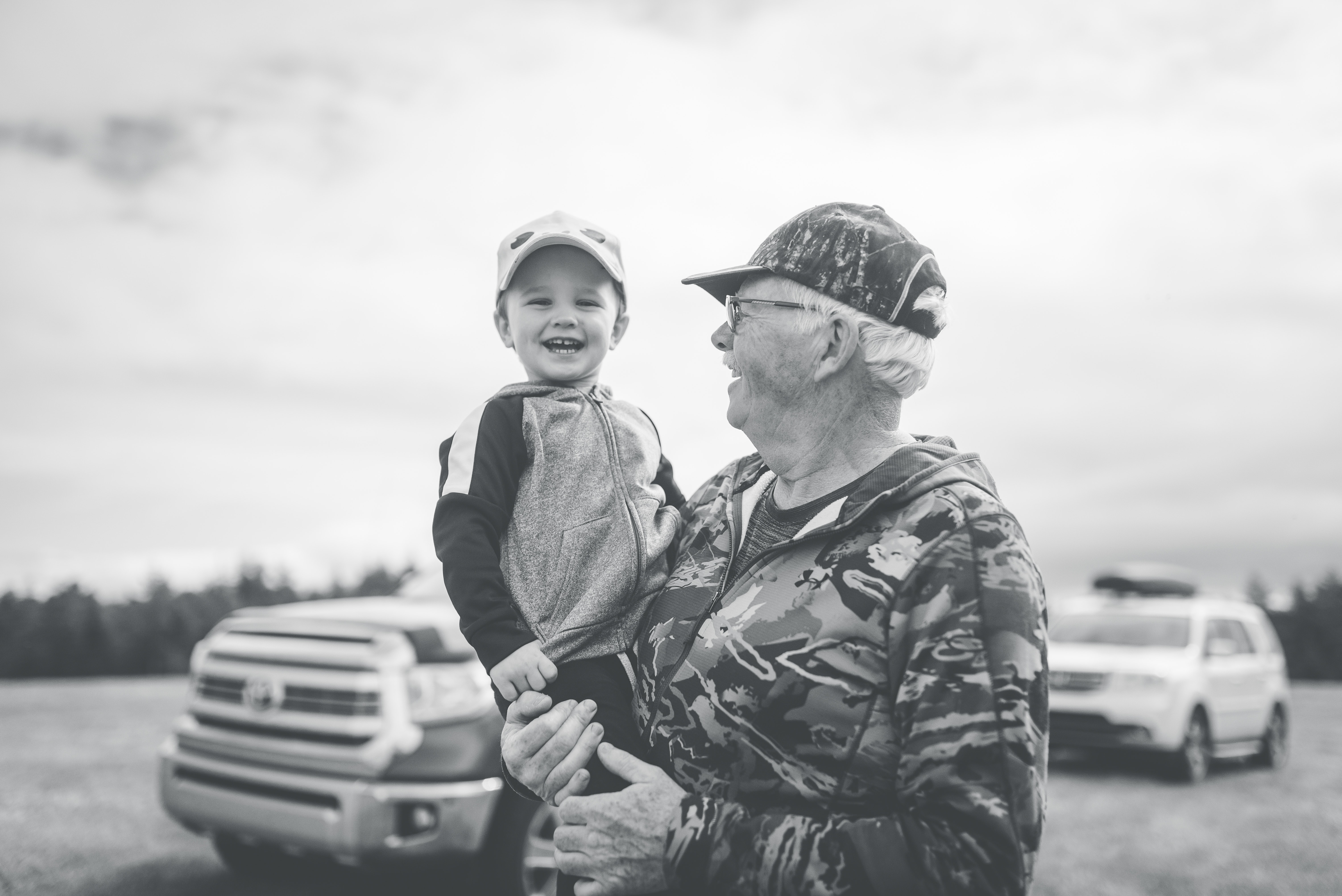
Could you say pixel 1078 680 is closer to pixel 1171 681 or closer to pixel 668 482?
pixel 1171 681

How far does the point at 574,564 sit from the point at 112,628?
829 inches

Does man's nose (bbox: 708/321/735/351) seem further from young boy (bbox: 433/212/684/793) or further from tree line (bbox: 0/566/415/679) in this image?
tree line (bbox: 0/566/415/679)

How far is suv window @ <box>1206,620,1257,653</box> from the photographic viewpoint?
13.1 meters

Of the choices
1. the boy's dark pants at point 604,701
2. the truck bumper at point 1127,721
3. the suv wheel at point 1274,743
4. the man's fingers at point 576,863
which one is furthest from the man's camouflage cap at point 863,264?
the suv wheel at point 1274,743

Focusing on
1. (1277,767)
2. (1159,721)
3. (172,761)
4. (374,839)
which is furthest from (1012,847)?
(1277,767)

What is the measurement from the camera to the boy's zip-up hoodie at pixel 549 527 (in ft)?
7.23

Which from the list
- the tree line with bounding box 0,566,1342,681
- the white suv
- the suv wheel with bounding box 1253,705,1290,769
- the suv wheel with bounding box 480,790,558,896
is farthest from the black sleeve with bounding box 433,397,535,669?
the tree line with bounding box 0,566,1342,681

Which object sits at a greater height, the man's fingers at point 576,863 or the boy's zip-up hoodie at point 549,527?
the boy's zip-up hoodie at point 549,527

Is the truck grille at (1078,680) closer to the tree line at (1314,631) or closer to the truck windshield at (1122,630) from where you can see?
the truck windshield at (1122,630)

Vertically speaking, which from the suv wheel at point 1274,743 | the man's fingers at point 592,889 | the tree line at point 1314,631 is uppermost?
the man's fingers at point 592,889

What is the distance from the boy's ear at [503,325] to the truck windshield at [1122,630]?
39.2 ft

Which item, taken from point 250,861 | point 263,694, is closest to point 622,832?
point 263,694

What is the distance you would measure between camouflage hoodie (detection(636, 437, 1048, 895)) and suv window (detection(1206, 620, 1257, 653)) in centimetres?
1252

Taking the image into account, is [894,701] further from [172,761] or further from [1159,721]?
[1159,721]
